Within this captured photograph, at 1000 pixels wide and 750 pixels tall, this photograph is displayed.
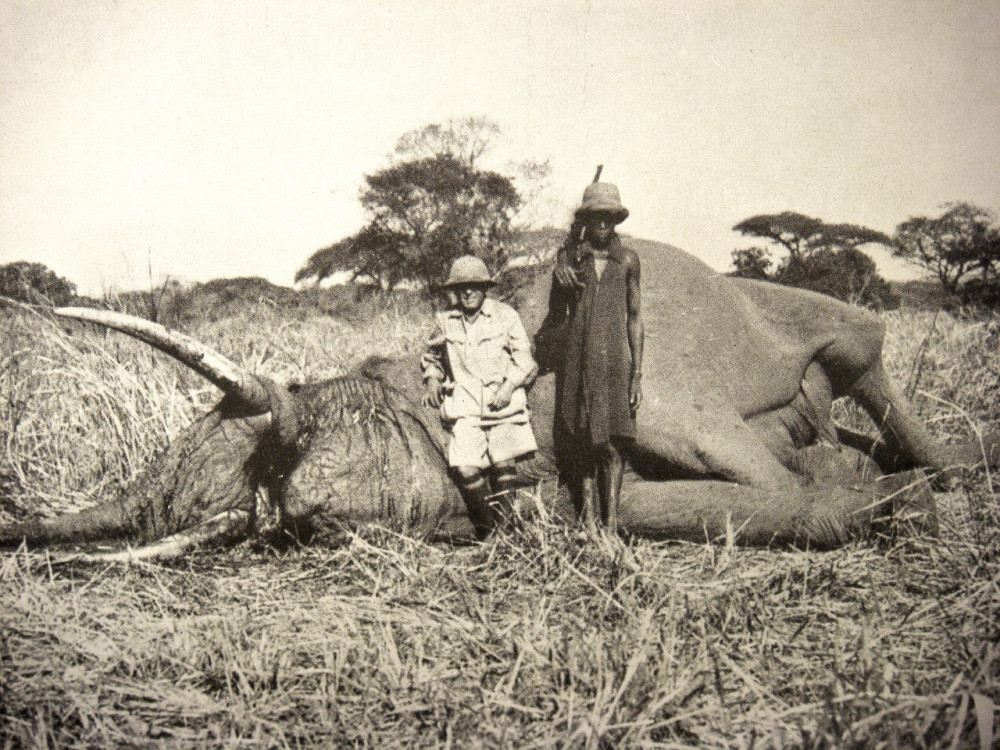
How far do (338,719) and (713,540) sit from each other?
1.78 meters

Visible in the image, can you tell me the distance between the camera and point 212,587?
3.36m

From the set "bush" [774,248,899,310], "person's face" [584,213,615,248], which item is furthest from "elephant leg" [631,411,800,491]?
"bush" [774,248,899,310]

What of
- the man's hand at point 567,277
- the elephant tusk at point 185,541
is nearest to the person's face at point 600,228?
the man's hand at point 567,277

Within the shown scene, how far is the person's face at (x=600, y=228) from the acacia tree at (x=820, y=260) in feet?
12.5

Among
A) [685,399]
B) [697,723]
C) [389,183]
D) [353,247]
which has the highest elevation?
[389,183]

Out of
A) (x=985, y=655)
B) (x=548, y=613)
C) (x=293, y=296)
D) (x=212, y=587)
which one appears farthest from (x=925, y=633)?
(x=293, y=296)

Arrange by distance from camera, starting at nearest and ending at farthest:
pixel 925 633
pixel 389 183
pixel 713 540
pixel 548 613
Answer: pixel 925 633 → pixel 548 613 → pixel 713 540 → pixel 389 183

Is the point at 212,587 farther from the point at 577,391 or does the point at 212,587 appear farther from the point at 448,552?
the point at 577,391

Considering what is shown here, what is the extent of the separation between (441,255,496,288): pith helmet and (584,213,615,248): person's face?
0.50 meters

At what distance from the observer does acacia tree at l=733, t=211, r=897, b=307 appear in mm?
10164

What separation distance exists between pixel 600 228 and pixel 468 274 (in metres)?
0.63

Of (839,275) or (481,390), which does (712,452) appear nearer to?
(481,390)

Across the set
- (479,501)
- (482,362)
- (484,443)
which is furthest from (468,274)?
(479,501)

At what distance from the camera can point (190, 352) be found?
11.0 feet
